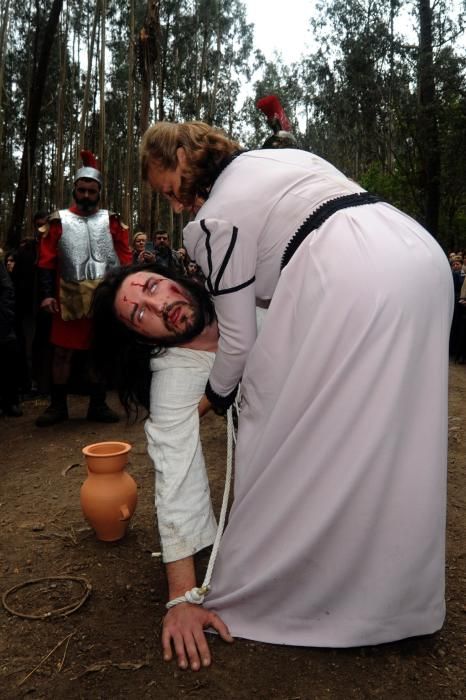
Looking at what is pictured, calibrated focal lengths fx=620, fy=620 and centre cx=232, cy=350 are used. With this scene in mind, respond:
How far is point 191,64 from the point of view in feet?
78.8

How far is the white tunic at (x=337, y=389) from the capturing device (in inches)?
60.3

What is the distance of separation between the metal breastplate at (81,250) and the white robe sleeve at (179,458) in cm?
282

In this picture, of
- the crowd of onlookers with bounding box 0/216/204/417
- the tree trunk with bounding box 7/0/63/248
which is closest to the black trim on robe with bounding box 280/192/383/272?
the crowd of onlookers with bounding box 0/216/204/417

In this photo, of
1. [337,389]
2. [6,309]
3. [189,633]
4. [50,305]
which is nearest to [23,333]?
[6,309]

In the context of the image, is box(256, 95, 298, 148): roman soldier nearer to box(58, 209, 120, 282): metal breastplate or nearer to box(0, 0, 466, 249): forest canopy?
box(58, 209, 120, 282): metal breastplate

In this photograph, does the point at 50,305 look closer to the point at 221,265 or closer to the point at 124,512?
the point at 124,512

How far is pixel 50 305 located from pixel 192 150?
10.4ft

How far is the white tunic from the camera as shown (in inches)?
60.3

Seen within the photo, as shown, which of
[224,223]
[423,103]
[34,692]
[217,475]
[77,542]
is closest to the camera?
[224,223]

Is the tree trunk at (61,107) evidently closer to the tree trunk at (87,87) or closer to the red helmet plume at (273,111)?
the tree trunk at (87,87)

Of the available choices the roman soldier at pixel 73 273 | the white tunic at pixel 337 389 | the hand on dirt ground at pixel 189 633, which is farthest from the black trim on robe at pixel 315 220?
the roman soldier at pixel 73 273

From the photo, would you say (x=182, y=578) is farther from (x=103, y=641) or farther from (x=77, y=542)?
(x=77, y=542)

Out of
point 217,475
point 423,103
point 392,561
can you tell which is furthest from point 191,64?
point 392,561

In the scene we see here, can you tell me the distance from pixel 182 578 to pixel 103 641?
12.9 inches
